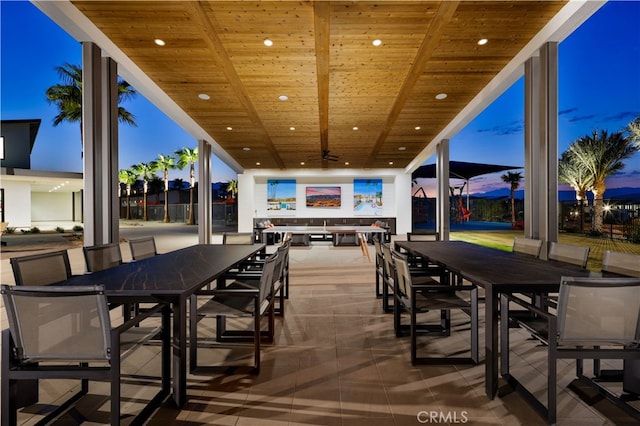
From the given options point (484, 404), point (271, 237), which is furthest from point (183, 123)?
point (484, 404)

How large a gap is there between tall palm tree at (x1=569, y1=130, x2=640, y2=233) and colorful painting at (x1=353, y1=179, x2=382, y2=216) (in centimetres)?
768

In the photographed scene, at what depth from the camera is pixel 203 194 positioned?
30.0ft

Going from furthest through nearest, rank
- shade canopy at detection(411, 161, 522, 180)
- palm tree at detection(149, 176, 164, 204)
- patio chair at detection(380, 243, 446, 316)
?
palm tree at detection(149, 176, 164, 204), shade canopy at detection(411, 161, 522, 180), patio chair at detection(380, 243, 446, 316)

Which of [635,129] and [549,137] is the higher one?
[635,129]

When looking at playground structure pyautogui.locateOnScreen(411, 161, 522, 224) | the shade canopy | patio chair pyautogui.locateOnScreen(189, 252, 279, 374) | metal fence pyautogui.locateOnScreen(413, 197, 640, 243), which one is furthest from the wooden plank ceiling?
the shade canopy

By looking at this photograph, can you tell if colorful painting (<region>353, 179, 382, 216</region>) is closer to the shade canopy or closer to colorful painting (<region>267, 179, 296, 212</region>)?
the shade canopy

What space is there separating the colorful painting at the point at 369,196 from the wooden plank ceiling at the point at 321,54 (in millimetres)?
7043

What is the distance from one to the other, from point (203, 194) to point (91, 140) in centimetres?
505

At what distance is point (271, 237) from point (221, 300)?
8.51 metres

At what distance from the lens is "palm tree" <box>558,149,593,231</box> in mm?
11597

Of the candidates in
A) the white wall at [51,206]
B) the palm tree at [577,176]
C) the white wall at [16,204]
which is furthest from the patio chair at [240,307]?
the white wall at [51,206]

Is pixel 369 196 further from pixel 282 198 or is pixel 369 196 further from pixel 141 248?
pixel 141 248

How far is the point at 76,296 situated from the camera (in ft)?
4.68

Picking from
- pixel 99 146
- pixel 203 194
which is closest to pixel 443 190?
pixel 203 194
